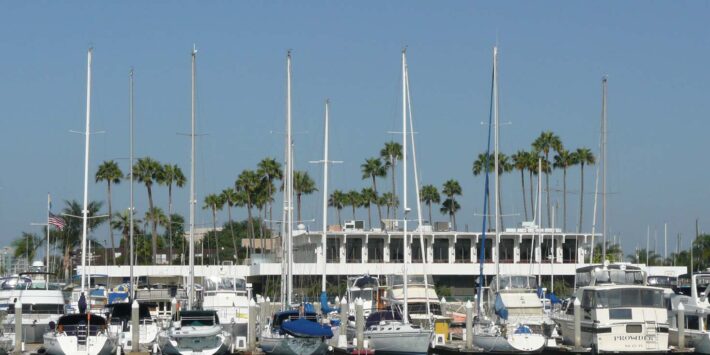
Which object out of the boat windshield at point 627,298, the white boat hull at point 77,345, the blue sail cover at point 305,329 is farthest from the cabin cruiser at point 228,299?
the boat windshield at point 627,298

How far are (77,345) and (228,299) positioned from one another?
46.3 ft

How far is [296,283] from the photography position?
3305 inches

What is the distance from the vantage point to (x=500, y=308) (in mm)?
51656

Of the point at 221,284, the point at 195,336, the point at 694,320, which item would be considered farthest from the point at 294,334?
the point at 694,320

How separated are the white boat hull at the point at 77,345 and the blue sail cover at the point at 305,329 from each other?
22.2ft

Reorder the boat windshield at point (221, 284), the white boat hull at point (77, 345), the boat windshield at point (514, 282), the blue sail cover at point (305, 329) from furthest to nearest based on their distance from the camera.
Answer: the boat windshield at point (221, 284)
the boat windshield at point (514, 282)
the blue sail cover at point (305, 329)
the white boat hull at point (77, 345)

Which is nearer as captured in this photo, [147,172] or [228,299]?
[228,299]

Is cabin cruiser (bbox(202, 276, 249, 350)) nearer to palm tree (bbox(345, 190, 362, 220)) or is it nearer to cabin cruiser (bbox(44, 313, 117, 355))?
cabin cruiser (bbox(44, 313, 117, 355))

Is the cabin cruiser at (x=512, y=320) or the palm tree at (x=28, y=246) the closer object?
the cabin cruiser at (x=512, y=320)

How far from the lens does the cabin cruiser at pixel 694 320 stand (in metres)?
46.4

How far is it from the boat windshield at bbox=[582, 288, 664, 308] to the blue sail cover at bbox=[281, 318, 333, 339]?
1097 centimetres

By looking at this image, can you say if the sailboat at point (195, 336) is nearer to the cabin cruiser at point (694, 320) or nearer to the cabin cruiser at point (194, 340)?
the cabin cruiser at point (194, 340)

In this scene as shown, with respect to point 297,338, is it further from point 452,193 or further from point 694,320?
point 452,193

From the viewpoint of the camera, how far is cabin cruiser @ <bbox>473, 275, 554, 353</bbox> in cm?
4581
